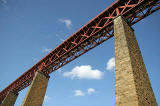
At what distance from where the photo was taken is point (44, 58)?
1588 centimetres

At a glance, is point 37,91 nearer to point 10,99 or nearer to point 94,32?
point 94,32

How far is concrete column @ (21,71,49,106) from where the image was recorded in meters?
12.0

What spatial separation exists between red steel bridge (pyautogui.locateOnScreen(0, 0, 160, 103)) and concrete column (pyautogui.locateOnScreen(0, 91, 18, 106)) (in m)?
4.99

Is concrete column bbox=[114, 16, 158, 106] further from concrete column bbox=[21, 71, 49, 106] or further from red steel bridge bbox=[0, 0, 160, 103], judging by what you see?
concrete column bbox=[21, 71, 49, 106]

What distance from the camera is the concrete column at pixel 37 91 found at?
1202 cm

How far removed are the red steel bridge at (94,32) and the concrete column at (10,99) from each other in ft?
16.4

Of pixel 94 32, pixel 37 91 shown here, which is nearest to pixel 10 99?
pixel 37 91

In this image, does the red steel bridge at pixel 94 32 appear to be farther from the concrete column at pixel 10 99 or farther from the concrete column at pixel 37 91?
the concrete column at pixel 10 99

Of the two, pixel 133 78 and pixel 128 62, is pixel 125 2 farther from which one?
pixel 133 78

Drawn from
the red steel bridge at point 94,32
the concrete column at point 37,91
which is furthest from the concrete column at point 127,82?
the concrete column at point 37,91

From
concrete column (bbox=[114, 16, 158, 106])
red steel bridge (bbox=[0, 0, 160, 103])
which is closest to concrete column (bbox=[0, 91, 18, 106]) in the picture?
red steel bridge (bbox=[0, 0, 160, 103])

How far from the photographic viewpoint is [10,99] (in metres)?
20.9

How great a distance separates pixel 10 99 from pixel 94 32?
19463mm

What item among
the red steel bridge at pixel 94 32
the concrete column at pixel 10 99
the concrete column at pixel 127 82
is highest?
the red steel bridge at pixel 94 32
